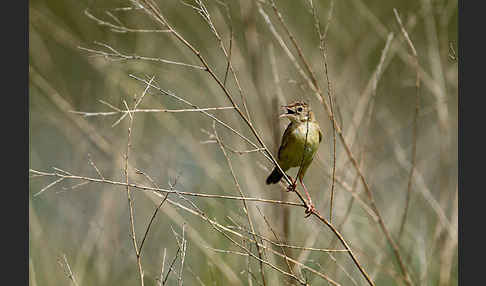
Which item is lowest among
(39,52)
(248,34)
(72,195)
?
(72,195)

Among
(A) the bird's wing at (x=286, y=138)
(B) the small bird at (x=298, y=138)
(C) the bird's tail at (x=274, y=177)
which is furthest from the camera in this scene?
(C) the bird's tail at (x=274, y=177)

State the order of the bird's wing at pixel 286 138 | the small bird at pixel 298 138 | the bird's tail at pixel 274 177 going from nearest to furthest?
1. the small bird at pixel 298 138
2. the bird's wing at pixel 286 138
3. the bird's tail at pixel 274 177

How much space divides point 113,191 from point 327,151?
2.40 m

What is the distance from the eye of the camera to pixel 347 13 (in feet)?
27.9

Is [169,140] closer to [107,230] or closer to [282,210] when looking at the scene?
[107,230]

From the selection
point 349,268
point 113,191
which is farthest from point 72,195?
point 349,268

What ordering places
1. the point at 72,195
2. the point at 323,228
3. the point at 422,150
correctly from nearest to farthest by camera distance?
the point at 323,228
the point at 72,195
the point at 422,150

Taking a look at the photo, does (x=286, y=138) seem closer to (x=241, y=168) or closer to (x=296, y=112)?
(x=296, y=112)

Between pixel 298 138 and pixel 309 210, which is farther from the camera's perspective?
pixel 298 138

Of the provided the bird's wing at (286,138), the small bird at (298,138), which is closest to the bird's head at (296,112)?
the small bird at (298,138)

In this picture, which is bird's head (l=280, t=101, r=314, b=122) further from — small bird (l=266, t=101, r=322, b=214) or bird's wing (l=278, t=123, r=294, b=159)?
bird's wing (l=278, t=123, r=294, b=159)

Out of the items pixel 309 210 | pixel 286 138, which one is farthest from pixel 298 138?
pixel 309 210

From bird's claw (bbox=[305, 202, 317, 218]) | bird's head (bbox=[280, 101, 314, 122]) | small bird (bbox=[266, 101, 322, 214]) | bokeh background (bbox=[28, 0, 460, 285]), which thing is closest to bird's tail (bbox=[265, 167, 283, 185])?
small bird (bbox=[266, 101, 322, 214])

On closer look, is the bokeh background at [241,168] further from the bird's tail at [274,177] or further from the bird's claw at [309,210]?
the bird's claw at [309,210]
